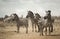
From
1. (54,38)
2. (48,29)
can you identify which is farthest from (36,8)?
(54,38)

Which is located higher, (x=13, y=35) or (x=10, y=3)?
(x=10, y=3)

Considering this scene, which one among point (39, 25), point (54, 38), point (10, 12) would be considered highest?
point (10, 12)

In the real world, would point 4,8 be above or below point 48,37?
above

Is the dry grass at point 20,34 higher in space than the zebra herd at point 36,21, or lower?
lower

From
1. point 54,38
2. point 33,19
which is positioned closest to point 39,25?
point 33,19

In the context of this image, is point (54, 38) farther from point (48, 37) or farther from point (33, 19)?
point (33, 19)

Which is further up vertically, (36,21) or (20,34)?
(36,21)

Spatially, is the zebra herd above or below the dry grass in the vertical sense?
above

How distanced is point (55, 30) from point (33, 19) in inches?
14.1

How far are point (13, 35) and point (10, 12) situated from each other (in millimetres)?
337

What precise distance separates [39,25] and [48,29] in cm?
14

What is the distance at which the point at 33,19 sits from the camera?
2545mm

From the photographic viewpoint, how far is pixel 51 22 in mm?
2461

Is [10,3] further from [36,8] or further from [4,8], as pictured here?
[36,8]
